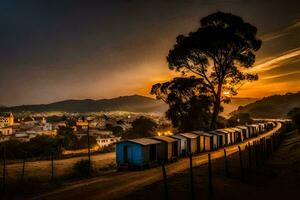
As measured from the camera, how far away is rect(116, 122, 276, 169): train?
2667 centimetres

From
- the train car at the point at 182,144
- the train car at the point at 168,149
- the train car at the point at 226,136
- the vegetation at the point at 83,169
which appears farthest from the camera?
the train car at the point at 226,136

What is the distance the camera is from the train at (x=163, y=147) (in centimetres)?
2667

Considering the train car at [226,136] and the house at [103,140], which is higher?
the train car at [226,136]

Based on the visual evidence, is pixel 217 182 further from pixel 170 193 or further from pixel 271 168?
pixel 271 168

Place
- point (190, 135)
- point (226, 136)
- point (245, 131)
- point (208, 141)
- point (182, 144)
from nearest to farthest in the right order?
point (182, 144) → point (190, 135) → point (208, 141) → point (226, 136) → point (245, 131)

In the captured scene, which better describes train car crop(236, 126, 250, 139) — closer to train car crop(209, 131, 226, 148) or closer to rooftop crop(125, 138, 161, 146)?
train car crop(209, 131, 226, 148)

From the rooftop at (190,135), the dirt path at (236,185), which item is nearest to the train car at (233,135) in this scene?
the rooftop at (190,135)

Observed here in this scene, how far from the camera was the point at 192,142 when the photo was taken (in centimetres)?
3600

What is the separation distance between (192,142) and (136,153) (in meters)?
11.0

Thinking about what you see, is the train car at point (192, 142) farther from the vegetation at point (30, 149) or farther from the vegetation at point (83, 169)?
the vegetation at point (30, 149)

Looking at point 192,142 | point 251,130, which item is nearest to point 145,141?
point 192,142

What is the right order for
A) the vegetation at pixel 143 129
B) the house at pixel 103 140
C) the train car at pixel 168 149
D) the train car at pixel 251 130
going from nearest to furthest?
the train car at pixel 168 149, the train car at pixel 251 130, the vegetation at pixel 143 129, the house at pixel 103 140

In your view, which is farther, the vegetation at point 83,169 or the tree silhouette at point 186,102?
the tree silhouette at point 186,102

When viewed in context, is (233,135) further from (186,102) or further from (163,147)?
(163,147)
